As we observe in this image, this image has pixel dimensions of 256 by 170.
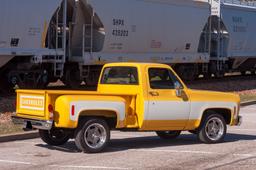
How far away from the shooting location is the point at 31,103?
34.9 ft

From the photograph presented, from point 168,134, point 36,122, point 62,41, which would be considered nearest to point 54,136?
point 36,122

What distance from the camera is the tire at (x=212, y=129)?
38.6 feet

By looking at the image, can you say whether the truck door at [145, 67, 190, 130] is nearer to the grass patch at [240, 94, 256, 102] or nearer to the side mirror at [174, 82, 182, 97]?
the side mirror at [174, 82, 182, 97]

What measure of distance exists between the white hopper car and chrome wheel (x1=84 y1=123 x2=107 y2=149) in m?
8.58

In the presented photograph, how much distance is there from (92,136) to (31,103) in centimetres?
124

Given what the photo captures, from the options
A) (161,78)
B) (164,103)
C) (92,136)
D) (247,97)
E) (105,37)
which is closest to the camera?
(92,136)

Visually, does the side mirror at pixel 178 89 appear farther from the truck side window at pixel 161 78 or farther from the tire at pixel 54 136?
the tire at pixel 54 136

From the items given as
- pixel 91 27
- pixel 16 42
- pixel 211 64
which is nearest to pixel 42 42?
pixel 16 42

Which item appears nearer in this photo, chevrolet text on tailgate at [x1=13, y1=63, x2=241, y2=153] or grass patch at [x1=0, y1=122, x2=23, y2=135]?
chevrolet text on tailgate at [x1=13, y1=63, x2=241, y2=153]

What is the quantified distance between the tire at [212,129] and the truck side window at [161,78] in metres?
1.05

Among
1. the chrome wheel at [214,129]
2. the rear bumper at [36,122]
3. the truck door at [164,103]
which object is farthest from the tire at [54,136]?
the chrome wheel at [214,129]

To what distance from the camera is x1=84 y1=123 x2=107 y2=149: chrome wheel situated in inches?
413

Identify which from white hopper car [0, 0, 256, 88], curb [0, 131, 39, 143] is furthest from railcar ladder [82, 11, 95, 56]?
curb [0, 131, 39, 143]

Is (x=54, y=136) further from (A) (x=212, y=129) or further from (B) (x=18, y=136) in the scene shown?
(A) (x=212, y=129)
